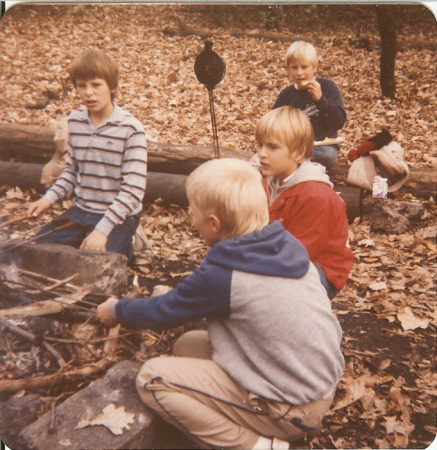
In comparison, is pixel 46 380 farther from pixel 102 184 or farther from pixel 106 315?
pixel 102 184

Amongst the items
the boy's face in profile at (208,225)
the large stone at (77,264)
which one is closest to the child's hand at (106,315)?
the large stone at (77,264)

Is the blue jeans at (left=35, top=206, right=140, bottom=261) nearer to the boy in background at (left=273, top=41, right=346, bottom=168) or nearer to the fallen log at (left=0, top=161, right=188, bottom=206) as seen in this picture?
the fallen log at (left=0, top=161, right=188, bottom=206)

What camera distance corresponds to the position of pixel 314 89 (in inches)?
80.4

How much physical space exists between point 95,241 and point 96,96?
26.1 inches

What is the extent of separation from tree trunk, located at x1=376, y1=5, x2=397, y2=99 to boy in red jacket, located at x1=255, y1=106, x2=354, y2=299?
1.36ft

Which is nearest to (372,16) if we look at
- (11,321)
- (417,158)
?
(417,158)

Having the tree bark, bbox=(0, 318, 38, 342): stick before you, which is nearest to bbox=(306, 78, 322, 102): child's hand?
the tree bark

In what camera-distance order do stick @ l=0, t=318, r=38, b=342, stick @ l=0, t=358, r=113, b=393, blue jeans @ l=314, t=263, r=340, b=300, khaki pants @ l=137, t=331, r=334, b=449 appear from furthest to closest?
blue jeans @ l=314, t=263, r=340, b=300
stick @ l=0, t=318, r=38, b=342
stick @ l=0, t=358, r=113, b=393
khaki pants @ l=137, t=331, r=334, b=449

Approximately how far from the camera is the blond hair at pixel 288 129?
6.43ft

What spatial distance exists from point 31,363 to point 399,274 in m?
1.71

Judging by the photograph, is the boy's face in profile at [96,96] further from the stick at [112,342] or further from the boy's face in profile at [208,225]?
the stick at [112,342]

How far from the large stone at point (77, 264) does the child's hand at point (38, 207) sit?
15 cm

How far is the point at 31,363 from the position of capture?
6.30 ft

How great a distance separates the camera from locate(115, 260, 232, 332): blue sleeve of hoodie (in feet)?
4.92
